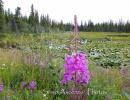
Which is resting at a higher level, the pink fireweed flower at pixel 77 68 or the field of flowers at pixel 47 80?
the pink fireweed flower at pixel 77 68

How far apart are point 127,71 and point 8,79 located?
6.86 feet

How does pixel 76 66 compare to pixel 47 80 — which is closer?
pixel 76 66

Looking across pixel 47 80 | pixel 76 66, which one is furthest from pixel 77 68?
pixel 47 80

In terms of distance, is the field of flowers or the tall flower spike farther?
the field of flowers

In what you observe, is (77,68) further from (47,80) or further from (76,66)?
(47,80)

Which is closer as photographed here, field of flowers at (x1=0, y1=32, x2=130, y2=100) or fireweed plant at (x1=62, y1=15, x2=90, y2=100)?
fireweed plant at (x1=62, y1=15, x2=90, y2=100)

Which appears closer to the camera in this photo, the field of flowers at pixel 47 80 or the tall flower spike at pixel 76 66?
the tall flower spike at pixel 76 66

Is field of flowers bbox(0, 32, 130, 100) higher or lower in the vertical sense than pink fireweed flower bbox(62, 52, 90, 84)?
lower

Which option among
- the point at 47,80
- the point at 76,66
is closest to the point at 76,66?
the point at 76,66

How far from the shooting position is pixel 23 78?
19.3ft

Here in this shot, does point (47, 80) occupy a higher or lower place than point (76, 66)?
lower

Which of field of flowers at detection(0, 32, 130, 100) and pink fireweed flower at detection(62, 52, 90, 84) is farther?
field of flowers at detection(0, 32, 130, 100)

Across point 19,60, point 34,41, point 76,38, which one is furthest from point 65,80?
point 34,41

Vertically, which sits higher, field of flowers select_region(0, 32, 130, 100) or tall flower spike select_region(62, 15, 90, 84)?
tall flower spike select_region(62, 15, 90, 84)
